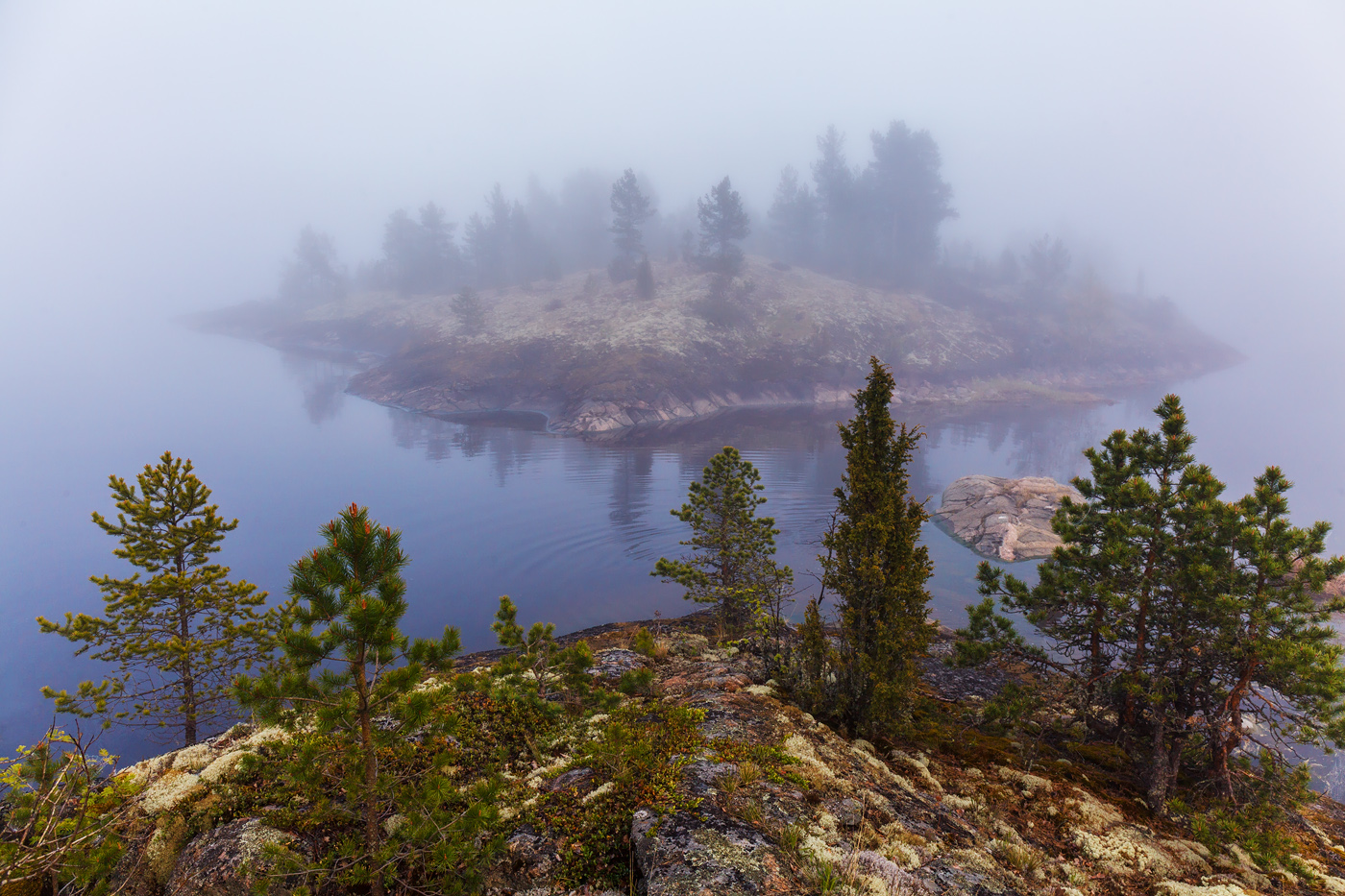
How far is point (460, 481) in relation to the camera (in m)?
49.2

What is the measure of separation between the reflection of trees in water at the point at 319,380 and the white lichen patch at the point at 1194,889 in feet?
280

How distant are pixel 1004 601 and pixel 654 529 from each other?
83.4ft

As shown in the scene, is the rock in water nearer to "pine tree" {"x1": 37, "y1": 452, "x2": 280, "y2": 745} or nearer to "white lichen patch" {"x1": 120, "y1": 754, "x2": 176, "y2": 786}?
"pine tree" {"x1": 37, "y1": 452, "x2": 280, "y2": 745}

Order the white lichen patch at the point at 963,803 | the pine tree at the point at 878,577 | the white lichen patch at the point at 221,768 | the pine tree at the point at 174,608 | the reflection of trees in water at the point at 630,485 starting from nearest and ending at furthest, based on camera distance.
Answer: the white lichen patch at the point at 221,768, the white lichen patch at the point at 963,803, the pine tree at the point at 878,577, the pine tree at the point at 174,608, the reflection of trees in water at the point at 630,485

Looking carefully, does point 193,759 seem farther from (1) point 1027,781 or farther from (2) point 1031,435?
(2) point 1031,435

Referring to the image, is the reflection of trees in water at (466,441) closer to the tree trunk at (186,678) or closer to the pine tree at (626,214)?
the tree trunk at (186,678)

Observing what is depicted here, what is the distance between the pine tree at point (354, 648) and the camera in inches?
230

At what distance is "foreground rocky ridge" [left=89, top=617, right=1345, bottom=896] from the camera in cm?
627

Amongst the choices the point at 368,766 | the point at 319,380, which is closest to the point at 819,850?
the point at 368,766

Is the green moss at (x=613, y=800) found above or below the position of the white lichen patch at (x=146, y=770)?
above

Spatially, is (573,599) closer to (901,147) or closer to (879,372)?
(879,372)

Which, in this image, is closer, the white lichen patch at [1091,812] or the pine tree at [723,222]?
the white lichen patch at [1091,812]

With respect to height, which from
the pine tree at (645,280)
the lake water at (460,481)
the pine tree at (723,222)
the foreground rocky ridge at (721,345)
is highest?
the pine tree at (723,222)

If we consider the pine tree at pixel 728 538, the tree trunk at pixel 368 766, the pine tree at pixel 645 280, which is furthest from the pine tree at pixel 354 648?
the pine tree at pixel 645 280
